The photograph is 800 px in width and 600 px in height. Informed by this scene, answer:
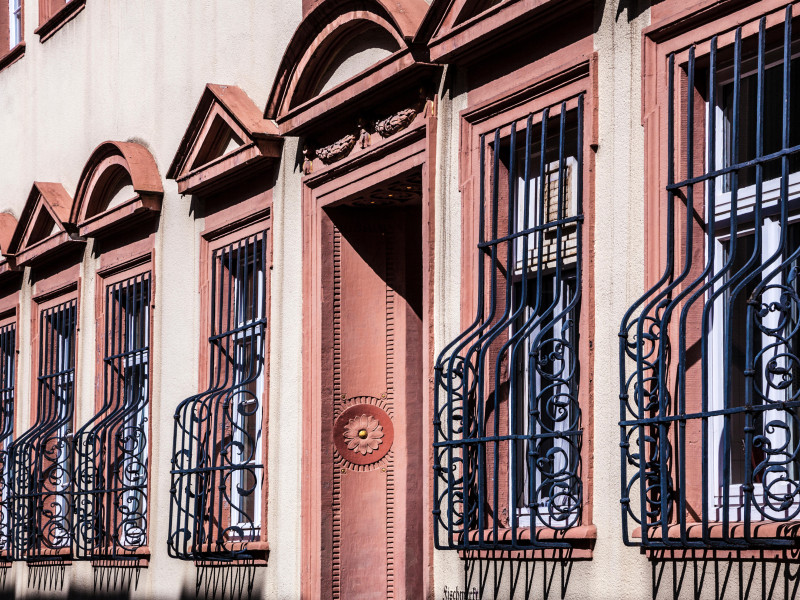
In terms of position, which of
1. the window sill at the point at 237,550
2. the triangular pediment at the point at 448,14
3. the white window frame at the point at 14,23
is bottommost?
the window sill at the point at 237,550

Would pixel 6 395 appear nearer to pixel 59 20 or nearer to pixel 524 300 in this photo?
pixel 59 20

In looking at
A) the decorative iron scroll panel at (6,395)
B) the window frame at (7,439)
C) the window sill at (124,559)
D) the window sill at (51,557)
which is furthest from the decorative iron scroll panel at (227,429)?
the decorative iron scroll panel at (6,395)

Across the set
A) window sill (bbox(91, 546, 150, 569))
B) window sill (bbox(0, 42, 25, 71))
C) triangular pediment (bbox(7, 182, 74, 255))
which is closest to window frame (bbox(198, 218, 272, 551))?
window sill (bbox(91, 546, 150, 569))

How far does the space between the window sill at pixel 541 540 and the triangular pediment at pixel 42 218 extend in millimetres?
5895

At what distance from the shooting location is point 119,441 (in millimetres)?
11812

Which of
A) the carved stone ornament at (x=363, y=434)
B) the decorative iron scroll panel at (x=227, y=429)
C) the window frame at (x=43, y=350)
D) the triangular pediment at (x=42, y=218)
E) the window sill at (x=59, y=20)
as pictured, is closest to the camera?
the carved stone ornament at (x=363, y=434)

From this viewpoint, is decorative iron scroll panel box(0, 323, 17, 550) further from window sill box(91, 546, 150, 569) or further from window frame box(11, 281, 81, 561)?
window sill box(91, 546, 150, 569)

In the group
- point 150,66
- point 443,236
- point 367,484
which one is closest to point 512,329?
point 443,236

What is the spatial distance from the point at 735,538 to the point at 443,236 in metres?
2.67

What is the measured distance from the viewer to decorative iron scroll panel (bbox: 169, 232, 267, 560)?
1015 cm

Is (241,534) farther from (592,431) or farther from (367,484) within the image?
(592,431)

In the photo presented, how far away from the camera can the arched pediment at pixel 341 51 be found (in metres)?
8.63

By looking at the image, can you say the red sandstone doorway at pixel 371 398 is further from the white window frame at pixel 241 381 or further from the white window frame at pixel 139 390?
the white window frame at pixel 139 390

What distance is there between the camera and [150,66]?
38.7ft
